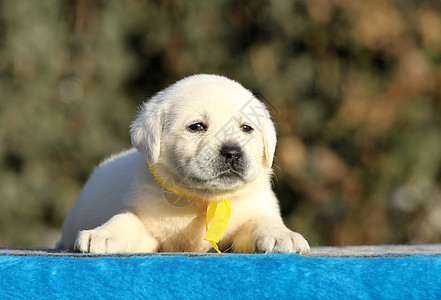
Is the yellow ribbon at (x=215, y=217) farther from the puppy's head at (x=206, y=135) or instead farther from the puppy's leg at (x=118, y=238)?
the puppy's leg at (x=118, y=238)

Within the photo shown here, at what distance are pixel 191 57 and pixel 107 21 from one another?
3.78 ft

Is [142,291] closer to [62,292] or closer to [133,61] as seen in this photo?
[62,292]

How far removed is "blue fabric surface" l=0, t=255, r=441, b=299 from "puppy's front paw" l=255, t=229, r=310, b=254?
32cm

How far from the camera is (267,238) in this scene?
111 inches

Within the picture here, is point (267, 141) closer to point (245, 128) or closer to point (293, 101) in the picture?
point (245, 128)

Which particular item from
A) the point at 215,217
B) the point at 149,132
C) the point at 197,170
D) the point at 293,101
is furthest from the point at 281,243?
the point at 293,101

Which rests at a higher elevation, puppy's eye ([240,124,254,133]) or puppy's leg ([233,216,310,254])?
puppy's eye ([240,124,254,133])

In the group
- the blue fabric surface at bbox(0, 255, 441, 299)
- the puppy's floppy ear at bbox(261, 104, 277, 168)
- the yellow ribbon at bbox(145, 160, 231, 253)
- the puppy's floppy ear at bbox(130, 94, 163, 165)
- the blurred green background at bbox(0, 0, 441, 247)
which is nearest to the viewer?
the blue fabric surface at bbox(0, 255, 441, 299)

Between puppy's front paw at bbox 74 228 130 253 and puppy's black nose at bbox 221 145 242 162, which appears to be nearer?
puppy's front paw at bbox 74 228 130 253

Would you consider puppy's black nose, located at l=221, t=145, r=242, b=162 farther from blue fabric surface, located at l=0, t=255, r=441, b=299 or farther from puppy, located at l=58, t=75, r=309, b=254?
blue fabric surface, located at l=0, t=255, r=441, b=299

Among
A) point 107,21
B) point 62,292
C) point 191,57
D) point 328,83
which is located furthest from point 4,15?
point 62,292

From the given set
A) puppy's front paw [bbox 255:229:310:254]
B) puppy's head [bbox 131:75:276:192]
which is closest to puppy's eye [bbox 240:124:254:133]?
puppy's head [bbox 131:75:276:192]

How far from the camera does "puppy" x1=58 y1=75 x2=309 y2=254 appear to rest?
3.09m

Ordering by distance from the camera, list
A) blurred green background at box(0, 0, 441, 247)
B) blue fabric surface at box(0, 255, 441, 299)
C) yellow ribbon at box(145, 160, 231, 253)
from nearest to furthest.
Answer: blue fabric surface at box(0, 255, 441, 299), yellow ribbon at box(145, 160, 231, 253), blurred green background at box(0, 0, 441, 247)
